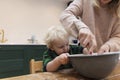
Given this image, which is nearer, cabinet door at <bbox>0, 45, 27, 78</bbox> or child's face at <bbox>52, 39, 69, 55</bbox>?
child's face at <bbox>52, 39, 69, 55</bbox>

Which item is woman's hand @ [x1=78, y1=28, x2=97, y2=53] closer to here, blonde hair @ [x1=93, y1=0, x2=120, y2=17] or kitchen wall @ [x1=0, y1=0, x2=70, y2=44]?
blonde hair @ [x1=93, y1=0, x2=120, y2=17]

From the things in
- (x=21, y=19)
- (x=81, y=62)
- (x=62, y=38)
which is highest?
(x=21, y=19)

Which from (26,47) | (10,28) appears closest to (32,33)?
(10,28)

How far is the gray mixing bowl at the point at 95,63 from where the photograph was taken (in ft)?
2.62

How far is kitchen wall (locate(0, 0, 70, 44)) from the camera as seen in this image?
155 inches

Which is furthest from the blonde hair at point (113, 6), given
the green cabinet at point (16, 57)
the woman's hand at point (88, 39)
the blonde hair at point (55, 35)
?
the green cabinet at point (16, 57)

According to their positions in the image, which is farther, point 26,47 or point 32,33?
point 32,33

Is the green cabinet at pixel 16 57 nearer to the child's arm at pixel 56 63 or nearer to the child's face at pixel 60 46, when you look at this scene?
the child's face at pixel 60 46

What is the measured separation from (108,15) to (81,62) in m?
0.55

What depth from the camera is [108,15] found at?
126 cm

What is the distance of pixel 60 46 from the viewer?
121 cm

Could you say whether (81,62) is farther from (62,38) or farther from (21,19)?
(21,19)

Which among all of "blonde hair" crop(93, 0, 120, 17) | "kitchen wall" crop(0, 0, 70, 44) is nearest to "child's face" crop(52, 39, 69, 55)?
"blonde hair" crop(93, 0, 120, 17)

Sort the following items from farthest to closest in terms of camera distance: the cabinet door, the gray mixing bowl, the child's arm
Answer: the cabinet door < the child's arm < the gray mixing bowl
